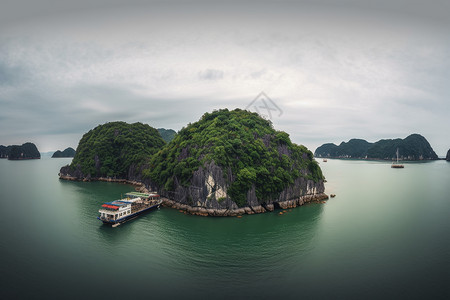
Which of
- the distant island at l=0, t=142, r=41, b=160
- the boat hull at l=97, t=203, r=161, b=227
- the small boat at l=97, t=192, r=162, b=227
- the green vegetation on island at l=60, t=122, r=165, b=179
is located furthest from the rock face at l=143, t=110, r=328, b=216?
the distant island at l=0, t=142, r=41, b=160

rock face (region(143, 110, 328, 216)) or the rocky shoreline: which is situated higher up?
rock face (region(143, 110, 328, 216))

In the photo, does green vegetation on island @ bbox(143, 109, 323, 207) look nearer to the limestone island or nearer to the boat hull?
the limestone island

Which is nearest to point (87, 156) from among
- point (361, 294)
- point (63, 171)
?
point (63, 171)

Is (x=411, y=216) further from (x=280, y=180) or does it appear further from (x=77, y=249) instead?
(x=77, y=249)

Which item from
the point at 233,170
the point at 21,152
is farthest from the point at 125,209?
the point at 21,152

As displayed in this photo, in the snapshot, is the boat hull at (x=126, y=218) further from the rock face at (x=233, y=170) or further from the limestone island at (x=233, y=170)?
the rock face at (x=233, y=170)

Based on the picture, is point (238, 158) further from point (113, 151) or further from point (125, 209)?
point (113, 151)
